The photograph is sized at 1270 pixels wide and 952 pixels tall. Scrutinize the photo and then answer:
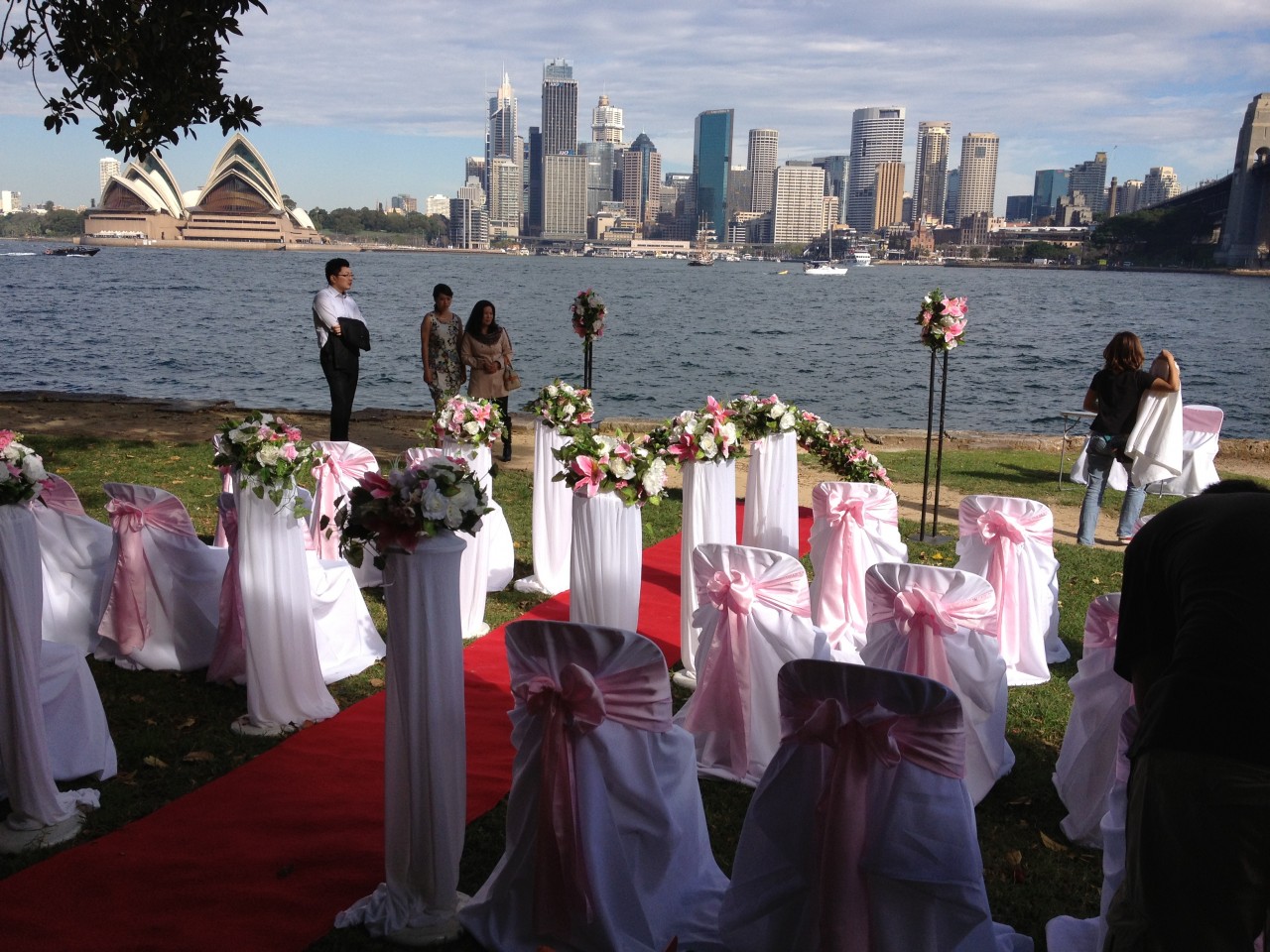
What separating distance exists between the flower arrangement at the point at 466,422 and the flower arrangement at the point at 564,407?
1.23 ft

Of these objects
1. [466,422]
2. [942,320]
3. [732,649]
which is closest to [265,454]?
[466,422]

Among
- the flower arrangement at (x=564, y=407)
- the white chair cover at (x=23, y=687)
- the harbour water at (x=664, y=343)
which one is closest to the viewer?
the white chair cover at (x=23, y=687)

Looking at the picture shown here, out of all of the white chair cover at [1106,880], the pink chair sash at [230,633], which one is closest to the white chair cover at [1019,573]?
the white chair cover at [1106,880]

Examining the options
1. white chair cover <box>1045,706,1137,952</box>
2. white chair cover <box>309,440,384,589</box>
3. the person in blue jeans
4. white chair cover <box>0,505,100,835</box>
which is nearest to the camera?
white chair cover <box>1045,706,1137,952</box>

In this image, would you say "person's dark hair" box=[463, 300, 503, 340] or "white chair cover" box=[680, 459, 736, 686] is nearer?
"white chair cover" box=[680, 459, 736, 686]

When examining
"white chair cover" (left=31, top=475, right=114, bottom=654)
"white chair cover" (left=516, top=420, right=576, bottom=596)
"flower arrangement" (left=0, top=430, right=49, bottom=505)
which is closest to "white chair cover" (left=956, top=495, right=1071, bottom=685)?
"white chair cover" (left=516, top=420, right=576, bottom=596)

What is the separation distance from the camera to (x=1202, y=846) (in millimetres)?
2400

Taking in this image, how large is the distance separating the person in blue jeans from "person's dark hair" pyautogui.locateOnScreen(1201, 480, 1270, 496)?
6.41m

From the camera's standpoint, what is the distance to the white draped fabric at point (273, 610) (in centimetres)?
537

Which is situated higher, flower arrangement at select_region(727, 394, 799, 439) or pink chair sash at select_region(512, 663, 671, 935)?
flower arrangement at select_region(727, 394, 799, 439)

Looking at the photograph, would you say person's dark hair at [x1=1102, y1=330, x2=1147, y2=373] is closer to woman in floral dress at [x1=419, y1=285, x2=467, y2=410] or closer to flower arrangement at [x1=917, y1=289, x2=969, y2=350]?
flower arrangement at [x1=917, y1=289, x2=969, y2=350]

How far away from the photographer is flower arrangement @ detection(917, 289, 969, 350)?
8656 millimetres

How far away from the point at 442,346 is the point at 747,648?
6.56 metres

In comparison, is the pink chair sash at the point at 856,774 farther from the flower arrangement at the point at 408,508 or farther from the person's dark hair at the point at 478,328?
the person's dark hair at the point at 478,328
